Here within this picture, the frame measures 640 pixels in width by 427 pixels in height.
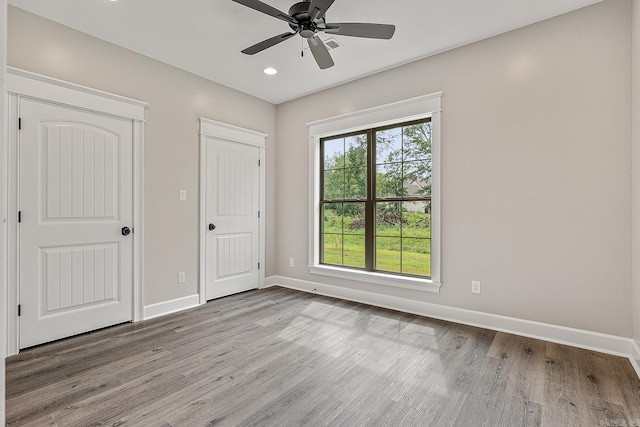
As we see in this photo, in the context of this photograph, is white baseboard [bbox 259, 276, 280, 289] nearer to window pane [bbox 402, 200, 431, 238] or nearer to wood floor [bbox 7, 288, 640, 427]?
wood floor [bbox 7, 288, 640, 427]

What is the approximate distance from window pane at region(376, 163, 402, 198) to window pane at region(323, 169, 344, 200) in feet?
1.83

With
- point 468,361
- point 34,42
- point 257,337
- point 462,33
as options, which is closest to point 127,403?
point 257,337

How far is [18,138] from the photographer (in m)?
2.67

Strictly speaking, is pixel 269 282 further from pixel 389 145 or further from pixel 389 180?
pixel 389 145

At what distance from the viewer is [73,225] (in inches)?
117

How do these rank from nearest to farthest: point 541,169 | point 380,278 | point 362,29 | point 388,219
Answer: point 362,29 → point 541,169 → point 380,278 → point 388,219

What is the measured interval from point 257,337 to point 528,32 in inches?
144

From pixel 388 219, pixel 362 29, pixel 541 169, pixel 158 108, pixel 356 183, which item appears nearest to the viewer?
pixel 362 29

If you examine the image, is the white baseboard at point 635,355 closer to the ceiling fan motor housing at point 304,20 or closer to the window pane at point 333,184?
the window pane at point 333,184

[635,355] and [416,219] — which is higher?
[416,219]

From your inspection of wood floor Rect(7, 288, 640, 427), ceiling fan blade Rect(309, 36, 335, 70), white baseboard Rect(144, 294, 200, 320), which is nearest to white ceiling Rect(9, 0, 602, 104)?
ceiling fan blade Rect(309, 36, 335, 70)

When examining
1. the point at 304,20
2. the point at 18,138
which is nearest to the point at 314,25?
the point at 304,20

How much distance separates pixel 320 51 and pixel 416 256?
7.73ft

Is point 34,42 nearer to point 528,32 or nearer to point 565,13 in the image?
point 528,32
